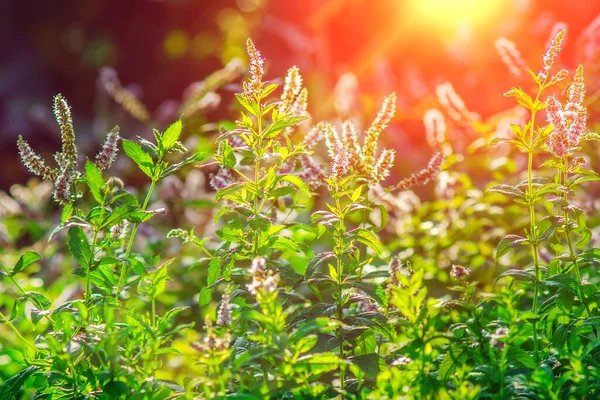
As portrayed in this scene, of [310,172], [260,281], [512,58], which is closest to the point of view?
[260,281]

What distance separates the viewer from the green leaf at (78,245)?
6.13ft

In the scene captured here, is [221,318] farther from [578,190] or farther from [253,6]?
[253,6]

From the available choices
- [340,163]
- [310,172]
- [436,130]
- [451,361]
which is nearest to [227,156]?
[340,163]

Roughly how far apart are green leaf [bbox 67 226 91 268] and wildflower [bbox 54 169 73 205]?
140 mm

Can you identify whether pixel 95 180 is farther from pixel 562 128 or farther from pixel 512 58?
pixel 512 58

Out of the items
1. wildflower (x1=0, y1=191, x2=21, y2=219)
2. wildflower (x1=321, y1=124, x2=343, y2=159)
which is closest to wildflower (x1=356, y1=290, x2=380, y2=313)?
wildflower (x1=321, y1=124, x2=343, y2=159)

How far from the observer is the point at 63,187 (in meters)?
1.98

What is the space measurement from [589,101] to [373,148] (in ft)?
5.15

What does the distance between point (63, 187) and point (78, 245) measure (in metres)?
0.18

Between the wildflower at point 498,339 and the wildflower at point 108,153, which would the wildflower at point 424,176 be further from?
the wildflower at point 108,153

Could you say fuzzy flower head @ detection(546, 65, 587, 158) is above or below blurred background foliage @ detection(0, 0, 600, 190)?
below

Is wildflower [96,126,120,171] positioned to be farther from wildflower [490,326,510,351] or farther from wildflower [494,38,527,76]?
wildflower [494,38,527,76]

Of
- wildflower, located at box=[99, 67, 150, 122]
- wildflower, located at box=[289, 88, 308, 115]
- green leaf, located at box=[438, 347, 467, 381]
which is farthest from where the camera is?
wildflower, located at box=[99, 67, 150, 122]

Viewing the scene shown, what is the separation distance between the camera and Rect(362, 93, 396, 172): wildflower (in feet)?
7.06
